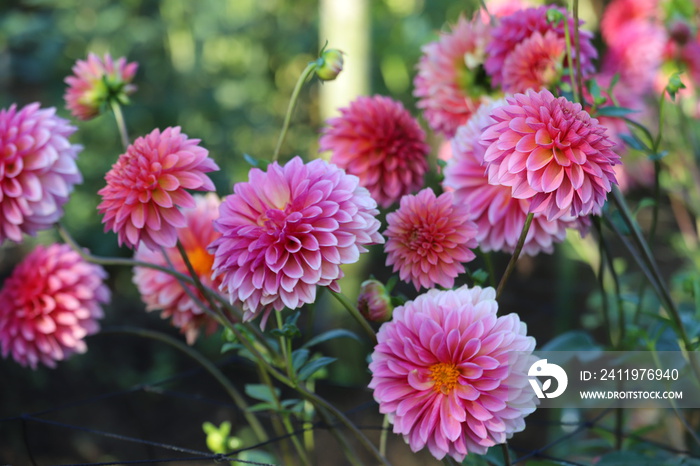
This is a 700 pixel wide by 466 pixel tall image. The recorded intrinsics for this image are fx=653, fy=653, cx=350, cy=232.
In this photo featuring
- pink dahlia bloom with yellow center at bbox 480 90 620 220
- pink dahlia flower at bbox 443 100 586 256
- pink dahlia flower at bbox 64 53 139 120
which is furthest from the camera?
pink dahlia flower at bbox 64 53 139 120

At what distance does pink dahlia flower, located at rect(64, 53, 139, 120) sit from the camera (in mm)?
577

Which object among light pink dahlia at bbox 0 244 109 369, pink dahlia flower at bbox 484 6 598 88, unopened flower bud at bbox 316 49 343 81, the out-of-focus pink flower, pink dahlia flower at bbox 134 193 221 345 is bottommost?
light pink dahlia at bbox 0 244 109 369

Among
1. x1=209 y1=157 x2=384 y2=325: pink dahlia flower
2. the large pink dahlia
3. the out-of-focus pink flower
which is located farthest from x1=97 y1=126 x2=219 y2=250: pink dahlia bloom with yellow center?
the out-of-focus pink flower

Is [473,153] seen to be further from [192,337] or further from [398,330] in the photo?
[192,337]

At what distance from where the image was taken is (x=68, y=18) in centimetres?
211

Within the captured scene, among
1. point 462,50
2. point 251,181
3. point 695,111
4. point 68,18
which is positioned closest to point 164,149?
point 251,181

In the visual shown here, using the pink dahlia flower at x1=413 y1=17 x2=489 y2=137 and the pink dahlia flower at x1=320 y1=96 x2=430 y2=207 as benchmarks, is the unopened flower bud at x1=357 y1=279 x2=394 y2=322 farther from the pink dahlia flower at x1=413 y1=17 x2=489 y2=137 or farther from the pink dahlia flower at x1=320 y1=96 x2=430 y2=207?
the pink dahlia flower at x1=413 y1=17 x2=489 y2=137

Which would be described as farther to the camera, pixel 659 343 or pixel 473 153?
pixel 659 343

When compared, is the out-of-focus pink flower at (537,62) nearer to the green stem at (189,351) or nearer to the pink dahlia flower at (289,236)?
the pink dahlia flower at (289,236)

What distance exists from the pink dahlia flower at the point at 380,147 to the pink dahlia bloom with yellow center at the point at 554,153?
16 centimetres

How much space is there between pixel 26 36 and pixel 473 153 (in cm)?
205

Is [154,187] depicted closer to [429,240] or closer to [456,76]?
[429,240]

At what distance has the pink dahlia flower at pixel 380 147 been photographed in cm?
53

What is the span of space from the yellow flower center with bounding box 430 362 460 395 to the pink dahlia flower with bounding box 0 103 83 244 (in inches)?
12.4
